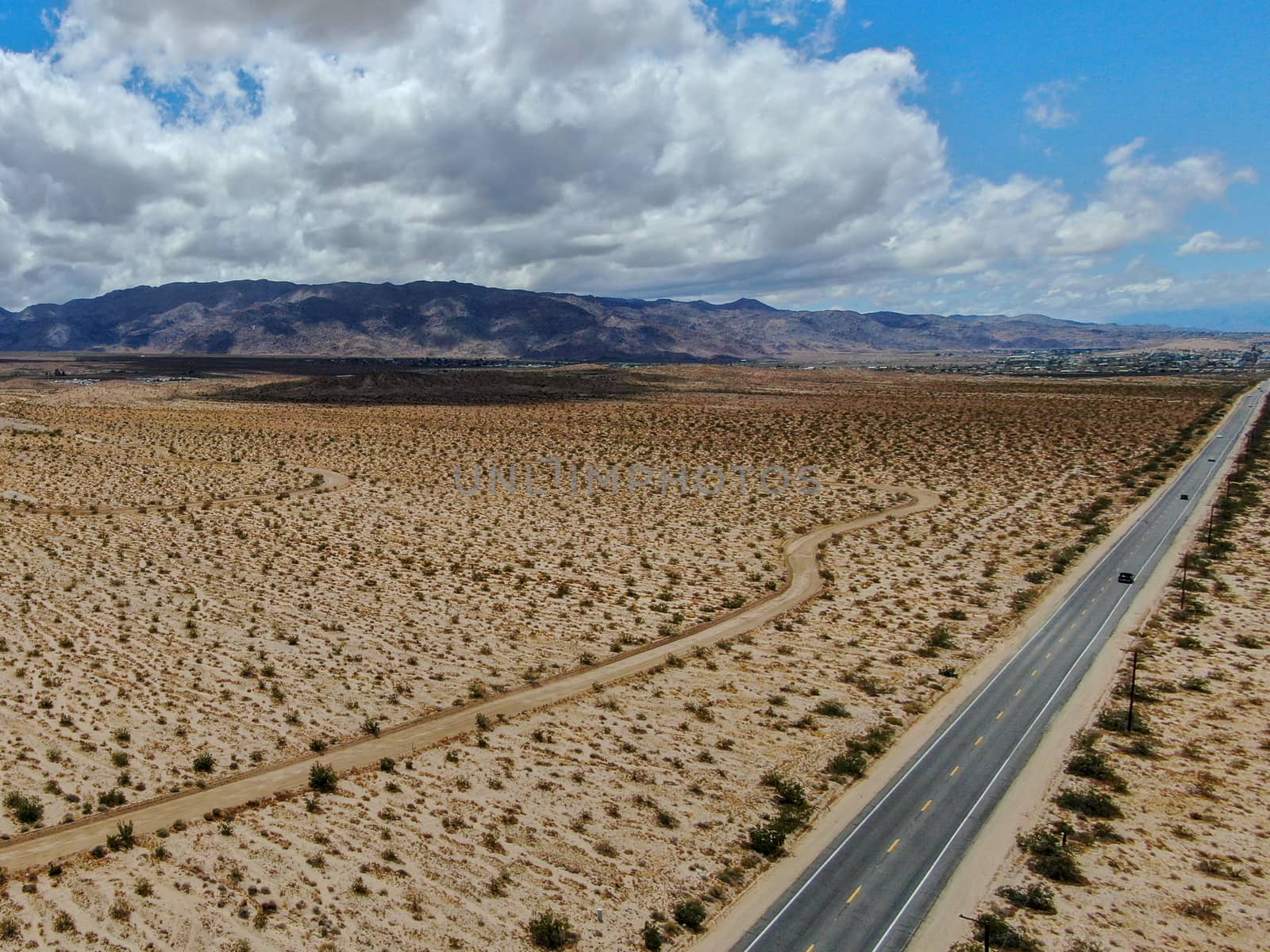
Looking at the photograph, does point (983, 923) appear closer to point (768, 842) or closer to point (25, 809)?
point (768, 842)

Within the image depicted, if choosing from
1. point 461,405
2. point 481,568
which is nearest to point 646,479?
point 481,568

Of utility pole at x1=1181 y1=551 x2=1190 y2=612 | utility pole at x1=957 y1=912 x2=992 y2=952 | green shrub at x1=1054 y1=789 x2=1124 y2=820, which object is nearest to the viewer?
utility pole at x1=957 y1=912 x2=992 y2=952

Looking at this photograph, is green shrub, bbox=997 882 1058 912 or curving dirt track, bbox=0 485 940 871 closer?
green shrub, bbox=997 882 1058 912

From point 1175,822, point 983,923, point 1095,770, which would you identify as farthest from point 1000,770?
point 983,923

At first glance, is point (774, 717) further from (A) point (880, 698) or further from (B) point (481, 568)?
(B) point (481, 568)

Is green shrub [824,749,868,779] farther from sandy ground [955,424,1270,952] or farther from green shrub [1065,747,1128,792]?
green shrub [1065,747,1128,792]

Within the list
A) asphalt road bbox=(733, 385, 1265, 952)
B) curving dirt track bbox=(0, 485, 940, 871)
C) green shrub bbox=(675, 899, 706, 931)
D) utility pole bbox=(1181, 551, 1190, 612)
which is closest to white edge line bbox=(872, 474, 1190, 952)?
asphalt road bbox=(733, 385, 1265, 952)
